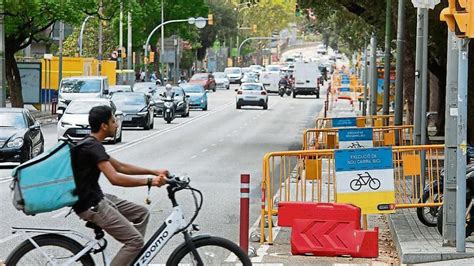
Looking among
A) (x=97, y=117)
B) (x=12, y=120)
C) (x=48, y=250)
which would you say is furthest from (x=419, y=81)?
(x=48, y=250)

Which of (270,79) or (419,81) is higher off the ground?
(270,79)

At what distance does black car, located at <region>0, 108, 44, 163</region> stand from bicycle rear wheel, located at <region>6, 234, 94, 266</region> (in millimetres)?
16211

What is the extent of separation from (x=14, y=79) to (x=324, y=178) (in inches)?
1477

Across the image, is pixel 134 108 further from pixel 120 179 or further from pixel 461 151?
pixel 120 179

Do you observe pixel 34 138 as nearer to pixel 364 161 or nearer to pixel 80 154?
pixel 364 161

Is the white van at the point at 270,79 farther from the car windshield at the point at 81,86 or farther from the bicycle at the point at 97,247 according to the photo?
the bicycle at the point at 97,247

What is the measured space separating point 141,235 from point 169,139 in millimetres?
29666

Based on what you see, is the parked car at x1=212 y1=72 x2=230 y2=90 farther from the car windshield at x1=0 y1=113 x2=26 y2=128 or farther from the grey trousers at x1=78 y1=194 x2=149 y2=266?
the grey trousers at x1=78 y1=194 x2=149 y2=266

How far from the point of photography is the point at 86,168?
9.55 metres

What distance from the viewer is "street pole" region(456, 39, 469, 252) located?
13.1 metres

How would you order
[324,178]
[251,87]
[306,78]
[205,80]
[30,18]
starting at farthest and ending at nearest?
[205,80] < [306,78] < [251,87] < [30,18] < [324,178]

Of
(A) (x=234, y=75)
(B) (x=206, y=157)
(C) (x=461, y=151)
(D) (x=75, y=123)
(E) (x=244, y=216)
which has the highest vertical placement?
(A) (x=234, y=75)

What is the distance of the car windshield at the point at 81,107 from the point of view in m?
35.7

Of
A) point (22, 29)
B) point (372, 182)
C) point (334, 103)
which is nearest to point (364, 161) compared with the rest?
point (372, 182)
